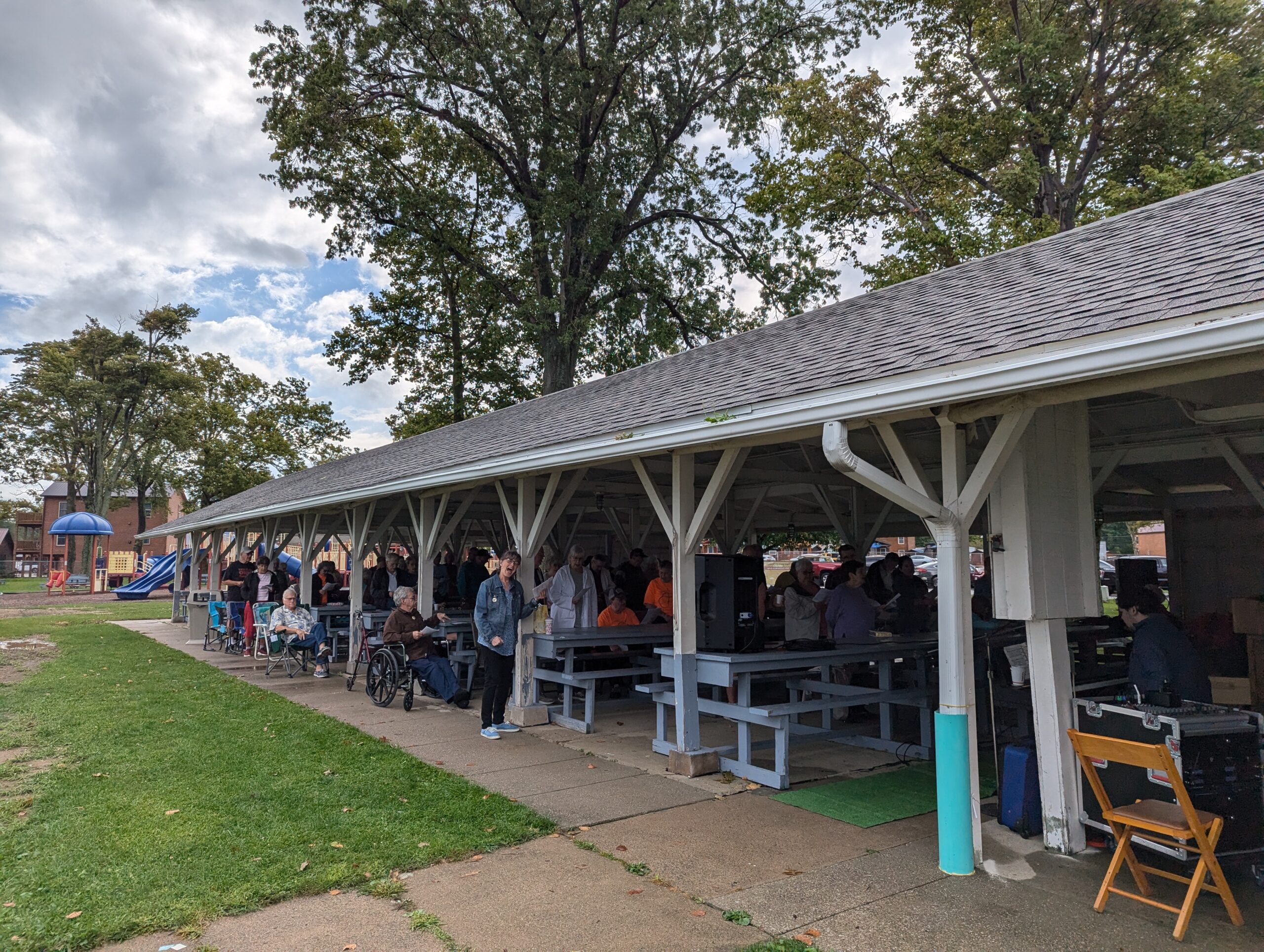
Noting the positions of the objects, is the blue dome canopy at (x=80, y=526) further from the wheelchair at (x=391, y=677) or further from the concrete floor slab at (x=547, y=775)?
the concrete floor slab at (x=547, y=775)

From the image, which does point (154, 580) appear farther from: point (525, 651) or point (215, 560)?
point (525, 651)

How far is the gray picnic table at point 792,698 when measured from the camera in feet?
20.8

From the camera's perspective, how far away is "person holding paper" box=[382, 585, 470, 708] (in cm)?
959

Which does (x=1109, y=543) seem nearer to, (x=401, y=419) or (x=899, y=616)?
(x=401, y=419)

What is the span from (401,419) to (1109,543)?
53.1 meters

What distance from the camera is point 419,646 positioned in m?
9.72

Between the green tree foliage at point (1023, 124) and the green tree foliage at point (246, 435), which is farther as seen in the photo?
the green tree foliage at point (246, 435)

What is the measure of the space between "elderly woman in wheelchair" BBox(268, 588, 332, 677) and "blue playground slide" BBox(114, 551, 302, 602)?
19.5m

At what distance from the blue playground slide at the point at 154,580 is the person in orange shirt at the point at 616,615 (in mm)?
24192

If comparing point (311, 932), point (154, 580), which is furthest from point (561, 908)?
point (154, 580)

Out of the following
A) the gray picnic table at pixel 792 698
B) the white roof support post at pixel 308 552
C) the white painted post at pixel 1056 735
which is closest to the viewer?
the white painted post at pixel 1056 735

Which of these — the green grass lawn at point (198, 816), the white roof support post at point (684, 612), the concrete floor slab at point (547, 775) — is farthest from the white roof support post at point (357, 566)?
the white roof support post at point (684, 612)

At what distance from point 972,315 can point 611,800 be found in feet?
13.3

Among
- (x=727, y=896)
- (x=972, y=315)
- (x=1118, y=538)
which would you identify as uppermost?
(x=1118, y=538)
